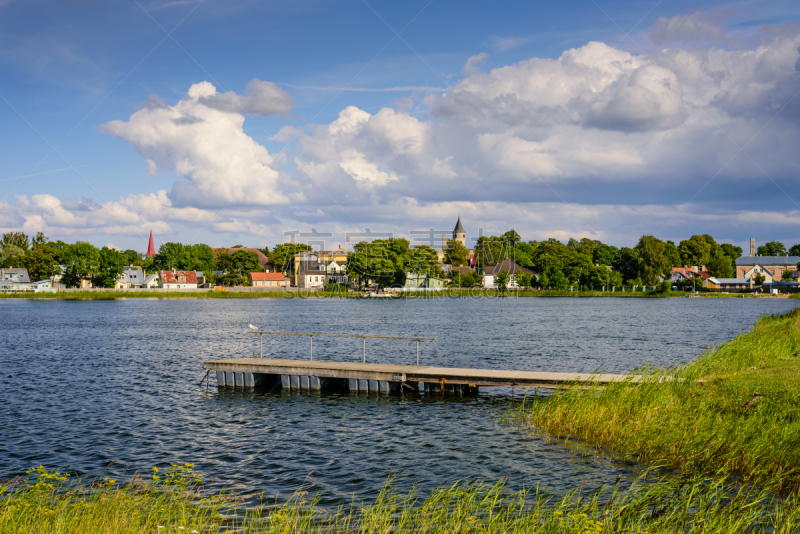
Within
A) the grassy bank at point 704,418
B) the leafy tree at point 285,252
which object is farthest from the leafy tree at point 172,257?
the grassy bank at point 704,418

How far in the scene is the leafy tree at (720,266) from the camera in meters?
169

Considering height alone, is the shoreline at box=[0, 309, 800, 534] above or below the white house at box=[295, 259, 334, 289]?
below

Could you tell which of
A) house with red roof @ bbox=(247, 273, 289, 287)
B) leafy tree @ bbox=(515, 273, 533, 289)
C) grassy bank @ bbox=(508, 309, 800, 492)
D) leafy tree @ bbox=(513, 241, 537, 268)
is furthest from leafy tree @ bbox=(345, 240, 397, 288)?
grassy bank @ bbox=(508, 309, 800, 492)

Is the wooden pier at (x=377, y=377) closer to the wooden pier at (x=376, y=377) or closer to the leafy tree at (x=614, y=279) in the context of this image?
the wooden pier at (x=376, y=377)

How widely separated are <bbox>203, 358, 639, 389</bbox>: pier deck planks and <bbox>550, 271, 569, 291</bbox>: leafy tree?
429ft

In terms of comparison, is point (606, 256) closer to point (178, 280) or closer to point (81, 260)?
point (178, 280)

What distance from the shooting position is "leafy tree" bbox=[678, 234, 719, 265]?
170 meters

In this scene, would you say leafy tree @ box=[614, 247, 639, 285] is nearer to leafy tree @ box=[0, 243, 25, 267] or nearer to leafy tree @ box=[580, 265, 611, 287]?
leafy tree @ box=[580, 265, 611, 287]

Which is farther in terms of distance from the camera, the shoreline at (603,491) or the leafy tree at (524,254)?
the leafy tree at (524,254)

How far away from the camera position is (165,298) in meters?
143

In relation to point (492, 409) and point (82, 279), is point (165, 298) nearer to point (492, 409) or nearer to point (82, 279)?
point (82, 279)

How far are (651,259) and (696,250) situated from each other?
1549 inches

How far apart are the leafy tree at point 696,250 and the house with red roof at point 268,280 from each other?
121 metres

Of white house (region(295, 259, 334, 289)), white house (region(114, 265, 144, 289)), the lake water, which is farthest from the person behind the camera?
white house (region(295, 259, 334, 289))
